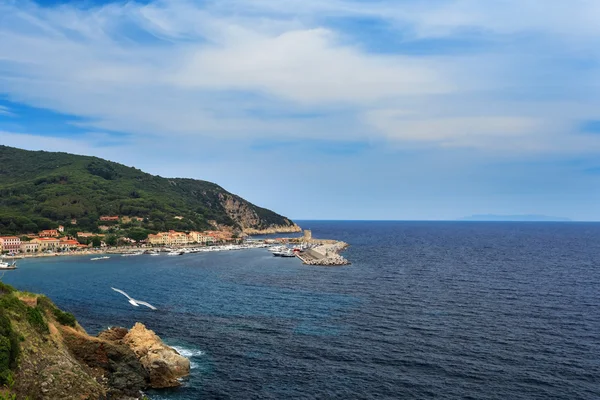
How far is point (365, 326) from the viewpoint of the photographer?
55.8 meters

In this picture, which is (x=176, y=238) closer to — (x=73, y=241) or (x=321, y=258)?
(x=73, y=241)

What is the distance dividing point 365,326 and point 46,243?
14423 cm

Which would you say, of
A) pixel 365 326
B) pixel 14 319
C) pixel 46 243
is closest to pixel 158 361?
pixel 14 319

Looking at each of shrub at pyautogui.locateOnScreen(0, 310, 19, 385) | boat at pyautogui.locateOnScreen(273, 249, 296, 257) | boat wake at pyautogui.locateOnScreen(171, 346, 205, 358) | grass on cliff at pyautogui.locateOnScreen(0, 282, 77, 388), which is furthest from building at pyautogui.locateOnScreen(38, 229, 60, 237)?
shrub at pyautogui.locateOnScreen(0, 310, 19, 385)

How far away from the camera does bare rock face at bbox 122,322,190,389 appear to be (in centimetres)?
4012

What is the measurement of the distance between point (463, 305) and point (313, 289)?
1093 inches

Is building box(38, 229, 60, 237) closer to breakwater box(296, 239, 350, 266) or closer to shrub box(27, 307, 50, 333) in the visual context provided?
breakwater box(296, 239, 350, 266)

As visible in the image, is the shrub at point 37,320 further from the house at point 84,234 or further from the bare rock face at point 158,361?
the house at point 84,234

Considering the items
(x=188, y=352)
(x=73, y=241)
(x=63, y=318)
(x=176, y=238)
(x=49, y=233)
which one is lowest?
(x=188, y=352)

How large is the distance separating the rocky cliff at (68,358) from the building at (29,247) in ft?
429

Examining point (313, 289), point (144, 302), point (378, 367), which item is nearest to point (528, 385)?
point (378, 367)

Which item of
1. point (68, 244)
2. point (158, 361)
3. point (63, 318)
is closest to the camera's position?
point (158, 361)

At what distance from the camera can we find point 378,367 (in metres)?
42.6

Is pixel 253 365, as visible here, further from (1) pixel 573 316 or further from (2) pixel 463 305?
(1) pixel 573 316
